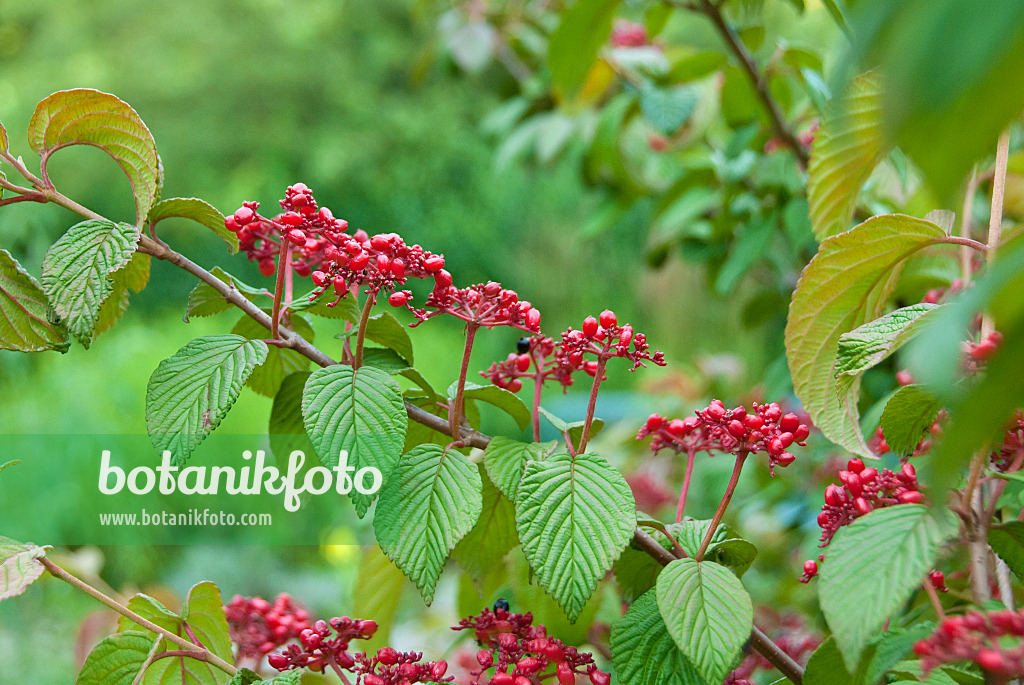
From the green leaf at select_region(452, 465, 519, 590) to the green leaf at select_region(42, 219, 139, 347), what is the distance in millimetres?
177

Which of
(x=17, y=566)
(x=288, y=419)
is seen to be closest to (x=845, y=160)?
(x=288, y=419)

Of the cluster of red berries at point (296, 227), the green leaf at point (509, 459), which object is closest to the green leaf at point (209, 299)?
the cluster of red berries at point (296, 227)

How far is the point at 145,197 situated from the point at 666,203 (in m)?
0.66

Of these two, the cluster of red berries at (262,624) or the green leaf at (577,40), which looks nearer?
the cluster of red berries at (262,624)

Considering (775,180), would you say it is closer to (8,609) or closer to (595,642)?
(595,642)

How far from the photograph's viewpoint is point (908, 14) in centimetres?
12

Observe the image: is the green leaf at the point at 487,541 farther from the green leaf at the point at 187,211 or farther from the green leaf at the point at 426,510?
the green leaf at the point at 187,211

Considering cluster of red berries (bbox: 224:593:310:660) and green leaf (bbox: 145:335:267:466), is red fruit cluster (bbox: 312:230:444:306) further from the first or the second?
cluster of red berries (bbox: 224:593:310:660)

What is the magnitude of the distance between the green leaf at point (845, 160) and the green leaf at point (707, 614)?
7.8 inches

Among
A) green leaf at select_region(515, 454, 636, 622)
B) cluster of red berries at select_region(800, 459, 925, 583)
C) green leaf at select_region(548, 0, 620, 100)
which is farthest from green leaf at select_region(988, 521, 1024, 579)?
green leaf at select_region(548, 0, 620, 100)

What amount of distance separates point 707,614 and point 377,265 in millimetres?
168

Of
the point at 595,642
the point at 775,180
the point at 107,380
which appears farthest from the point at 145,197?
the point at 107,380

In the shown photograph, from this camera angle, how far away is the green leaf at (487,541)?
37cm

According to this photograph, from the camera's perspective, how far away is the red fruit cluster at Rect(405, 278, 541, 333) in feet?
1.03
